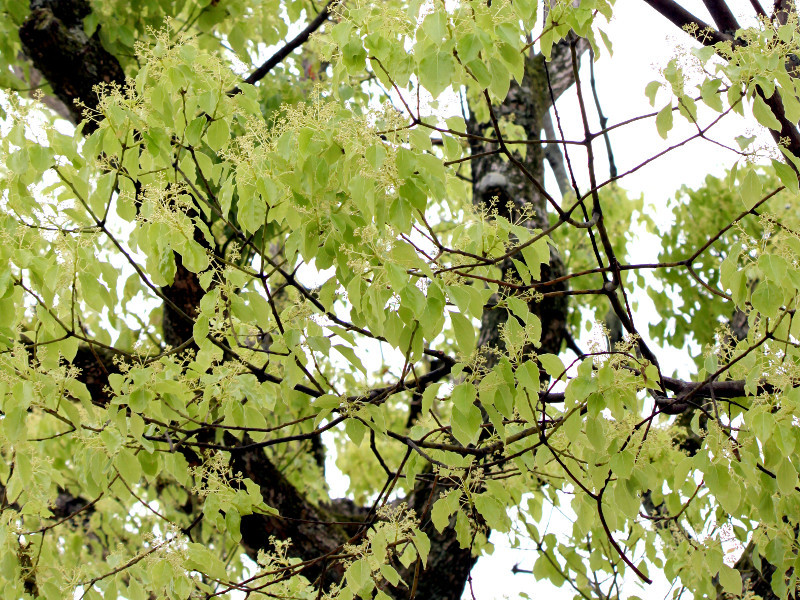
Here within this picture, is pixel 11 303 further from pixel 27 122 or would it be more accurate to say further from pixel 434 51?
pixel 434 51

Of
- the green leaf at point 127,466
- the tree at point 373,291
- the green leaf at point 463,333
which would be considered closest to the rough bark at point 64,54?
the tree at point 373,291

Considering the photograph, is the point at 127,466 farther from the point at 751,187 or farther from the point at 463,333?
the point at 751,187

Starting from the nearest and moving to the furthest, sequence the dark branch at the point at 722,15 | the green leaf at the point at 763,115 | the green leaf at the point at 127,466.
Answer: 1. the green leaf at the point at 763,115
2. the green leaf at the point at 127,466
3. the dark branch at the point at 722,15

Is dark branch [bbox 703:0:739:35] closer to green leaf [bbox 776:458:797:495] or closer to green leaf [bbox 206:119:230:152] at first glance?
green leaf [bbox 776:458:797:495]

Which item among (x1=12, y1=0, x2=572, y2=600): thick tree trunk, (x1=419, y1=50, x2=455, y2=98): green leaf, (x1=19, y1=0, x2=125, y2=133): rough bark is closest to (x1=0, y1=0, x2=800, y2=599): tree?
(x1=419, y1=50, x2=455, y2=98): green leaf

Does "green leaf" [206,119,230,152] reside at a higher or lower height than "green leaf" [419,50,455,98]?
higher

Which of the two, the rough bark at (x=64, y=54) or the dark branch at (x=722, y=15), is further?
the rough bark at (x=64, y=54)

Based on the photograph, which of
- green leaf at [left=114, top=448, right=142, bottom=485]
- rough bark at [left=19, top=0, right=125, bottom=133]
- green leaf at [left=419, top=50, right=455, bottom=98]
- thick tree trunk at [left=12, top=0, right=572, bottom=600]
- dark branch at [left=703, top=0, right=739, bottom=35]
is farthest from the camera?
rough bark at [left=19, top=0, right=125, bottom=133]

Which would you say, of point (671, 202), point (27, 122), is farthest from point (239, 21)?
point (671, 202)

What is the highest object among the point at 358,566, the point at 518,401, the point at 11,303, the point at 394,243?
the point at 11,303

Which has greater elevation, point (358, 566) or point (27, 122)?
point (27, 122)

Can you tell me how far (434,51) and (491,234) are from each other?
60cm

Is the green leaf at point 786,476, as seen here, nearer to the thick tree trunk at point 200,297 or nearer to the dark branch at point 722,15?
the thick tree trunk at point 200,297

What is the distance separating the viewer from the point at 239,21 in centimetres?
390
